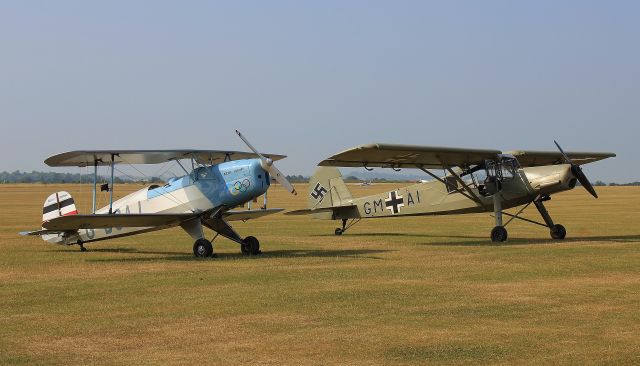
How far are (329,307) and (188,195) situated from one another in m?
8.61

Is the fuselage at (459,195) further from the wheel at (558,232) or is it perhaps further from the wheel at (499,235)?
the wheel at (499,235)

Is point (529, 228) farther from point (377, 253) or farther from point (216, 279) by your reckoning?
point (216, 279)

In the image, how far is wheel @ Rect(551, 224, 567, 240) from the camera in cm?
2203

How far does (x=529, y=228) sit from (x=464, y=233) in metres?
3.57

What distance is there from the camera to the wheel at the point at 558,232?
72.3 feet

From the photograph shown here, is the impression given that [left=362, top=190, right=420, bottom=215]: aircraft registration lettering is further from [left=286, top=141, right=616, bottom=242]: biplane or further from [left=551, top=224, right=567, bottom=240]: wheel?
[left=551, top=224, right=567, bottom=240]: wheel

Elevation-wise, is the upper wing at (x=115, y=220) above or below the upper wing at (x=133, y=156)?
below

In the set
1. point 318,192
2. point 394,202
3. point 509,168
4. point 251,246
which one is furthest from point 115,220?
point 318,192

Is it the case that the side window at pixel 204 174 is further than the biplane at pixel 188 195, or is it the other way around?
the side window at pixel 204 174

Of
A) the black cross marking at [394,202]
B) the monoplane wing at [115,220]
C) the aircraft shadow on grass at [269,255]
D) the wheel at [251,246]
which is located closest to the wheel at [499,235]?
the aircraft shadow on grass at [269,255]

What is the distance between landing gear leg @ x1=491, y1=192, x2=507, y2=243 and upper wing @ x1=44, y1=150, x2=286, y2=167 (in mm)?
6047

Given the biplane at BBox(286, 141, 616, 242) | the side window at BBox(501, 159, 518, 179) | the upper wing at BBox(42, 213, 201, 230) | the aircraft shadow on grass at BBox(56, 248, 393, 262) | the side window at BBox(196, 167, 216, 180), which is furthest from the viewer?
the side window at BBox(501, 159, 518, 179)

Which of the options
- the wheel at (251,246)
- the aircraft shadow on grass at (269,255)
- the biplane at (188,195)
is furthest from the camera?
the wheel at (251,246)

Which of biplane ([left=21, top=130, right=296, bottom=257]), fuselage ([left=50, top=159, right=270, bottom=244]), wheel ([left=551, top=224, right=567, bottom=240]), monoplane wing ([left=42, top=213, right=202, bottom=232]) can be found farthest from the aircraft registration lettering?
monoplane wing ([left=42, top=213, right=202, bottom=232])
